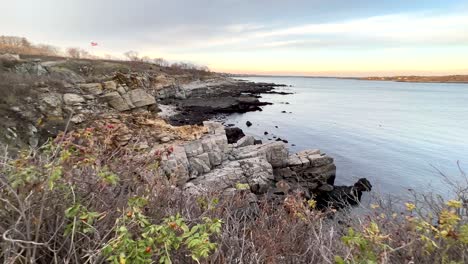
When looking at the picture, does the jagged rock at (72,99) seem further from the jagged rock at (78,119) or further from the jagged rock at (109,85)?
the jagged rock at (109,85)

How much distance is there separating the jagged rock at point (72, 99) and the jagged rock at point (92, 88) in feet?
3.29

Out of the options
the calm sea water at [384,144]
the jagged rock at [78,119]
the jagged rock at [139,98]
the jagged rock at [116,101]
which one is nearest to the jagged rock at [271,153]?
the calm sea water at [384,144]

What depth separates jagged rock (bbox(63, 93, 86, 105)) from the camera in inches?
528

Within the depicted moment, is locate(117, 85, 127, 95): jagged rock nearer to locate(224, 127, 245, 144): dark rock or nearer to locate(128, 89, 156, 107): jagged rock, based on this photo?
locate(128, 89, 156, 107): jagged rock

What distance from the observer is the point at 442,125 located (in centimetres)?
3431

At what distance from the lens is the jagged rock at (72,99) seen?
1342 cm

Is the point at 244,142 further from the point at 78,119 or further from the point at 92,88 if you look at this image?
the point at 78,119

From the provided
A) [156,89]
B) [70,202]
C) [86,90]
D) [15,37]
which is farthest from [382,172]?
[15,37]

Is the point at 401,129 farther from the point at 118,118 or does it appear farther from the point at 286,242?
the point at 286,242

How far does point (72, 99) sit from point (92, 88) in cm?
184

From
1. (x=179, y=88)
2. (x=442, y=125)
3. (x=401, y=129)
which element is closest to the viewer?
(x=401, y=129)

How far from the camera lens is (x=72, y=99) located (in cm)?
1364

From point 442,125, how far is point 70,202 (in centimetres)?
3965

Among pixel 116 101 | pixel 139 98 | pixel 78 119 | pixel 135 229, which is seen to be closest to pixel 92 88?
pixel 116 101
